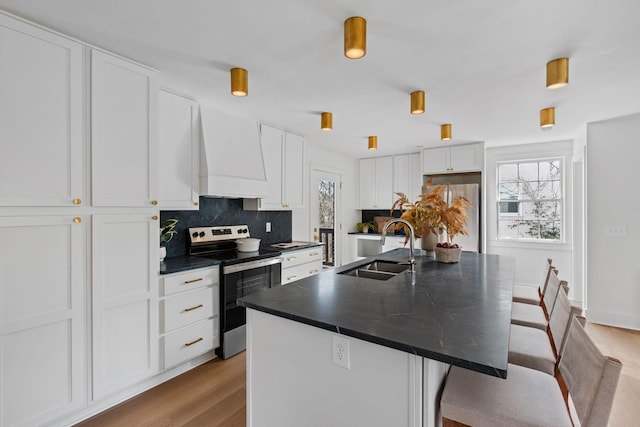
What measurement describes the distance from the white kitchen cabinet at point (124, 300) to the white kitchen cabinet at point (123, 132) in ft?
0.58

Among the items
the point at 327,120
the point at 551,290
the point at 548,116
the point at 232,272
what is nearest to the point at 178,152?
the point at 232,272

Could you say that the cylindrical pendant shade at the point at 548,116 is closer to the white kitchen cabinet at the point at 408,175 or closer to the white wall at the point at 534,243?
the white wall at the point at 534,243

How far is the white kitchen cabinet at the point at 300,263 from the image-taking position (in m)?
3.49

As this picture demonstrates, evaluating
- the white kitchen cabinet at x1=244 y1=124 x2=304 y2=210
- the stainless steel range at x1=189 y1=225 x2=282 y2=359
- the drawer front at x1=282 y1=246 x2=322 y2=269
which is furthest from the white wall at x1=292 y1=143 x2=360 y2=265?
the stainless steel range at x1=189 y1=225 x2=282 y2=359

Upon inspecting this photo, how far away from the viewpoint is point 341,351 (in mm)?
1248

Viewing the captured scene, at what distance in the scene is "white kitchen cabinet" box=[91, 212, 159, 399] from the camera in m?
1.96

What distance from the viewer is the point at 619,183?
3.48 m

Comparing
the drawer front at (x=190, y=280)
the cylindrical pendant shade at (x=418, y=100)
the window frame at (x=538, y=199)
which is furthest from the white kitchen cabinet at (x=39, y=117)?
the window frame at (x=538, y=199)

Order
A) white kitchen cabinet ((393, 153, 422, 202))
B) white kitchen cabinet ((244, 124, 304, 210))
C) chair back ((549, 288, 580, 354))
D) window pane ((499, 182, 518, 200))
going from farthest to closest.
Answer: white kitchen cabinet ((393, 153, 422, 202)) < window pane ((499, 182, 518, 200)) < white kitchen cabinet ((244, 124, 304, 210)) < chair back ((549, 288, 580, 354))

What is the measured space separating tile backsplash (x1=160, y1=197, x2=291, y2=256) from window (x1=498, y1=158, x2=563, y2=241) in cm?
349

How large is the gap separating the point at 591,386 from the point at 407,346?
0.63 meters

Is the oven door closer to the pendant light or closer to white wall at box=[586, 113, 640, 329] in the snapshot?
the pendant light

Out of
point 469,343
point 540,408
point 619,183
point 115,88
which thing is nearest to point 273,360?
point 469,343

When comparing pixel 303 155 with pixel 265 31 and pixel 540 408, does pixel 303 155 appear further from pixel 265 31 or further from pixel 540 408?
pixel 540 408
